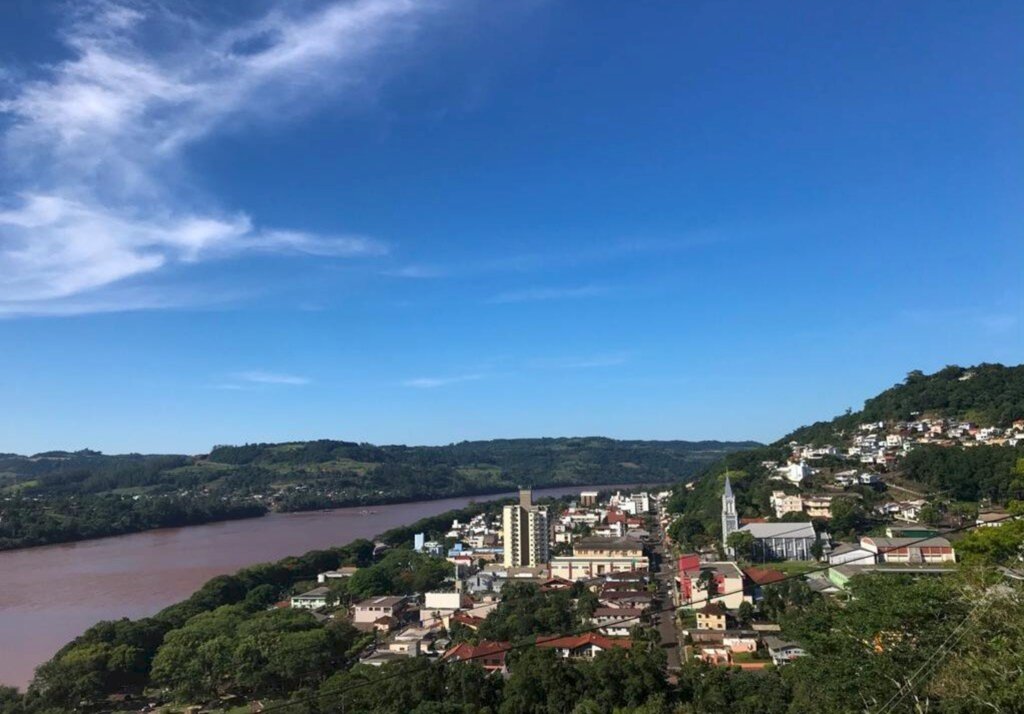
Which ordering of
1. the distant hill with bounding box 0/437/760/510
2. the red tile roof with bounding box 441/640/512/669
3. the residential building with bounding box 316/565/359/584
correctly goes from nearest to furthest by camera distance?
the red tile roof with bounding box 441/640/512/669 → the residential building with bounding box 316/565/359/584 → the distant hill with bounding box 0/437/760/510

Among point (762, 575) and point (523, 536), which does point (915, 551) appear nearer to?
point (762, 575)

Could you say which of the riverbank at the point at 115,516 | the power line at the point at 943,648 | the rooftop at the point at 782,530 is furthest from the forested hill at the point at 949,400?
the riverbank at the point at 115,516

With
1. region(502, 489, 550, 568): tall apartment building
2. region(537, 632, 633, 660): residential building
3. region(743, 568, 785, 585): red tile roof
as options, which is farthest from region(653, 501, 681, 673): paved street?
region(502, 489, 550, 568): tall apartment building

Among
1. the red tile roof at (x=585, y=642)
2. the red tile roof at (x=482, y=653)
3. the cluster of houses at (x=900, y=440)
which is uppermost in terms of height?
the cluster of houses at (x=900, y=440)

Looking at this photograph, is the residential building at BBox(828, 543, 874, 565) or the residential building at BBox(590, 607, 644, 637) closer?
the residential building at BBox(590, 607, 644, 637)

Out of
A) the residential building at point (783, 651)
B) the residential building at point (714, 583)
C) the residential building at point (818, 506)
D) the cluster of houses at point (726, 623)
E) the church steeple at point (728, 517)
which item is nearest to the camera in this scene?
the residential building at point (783, 651)

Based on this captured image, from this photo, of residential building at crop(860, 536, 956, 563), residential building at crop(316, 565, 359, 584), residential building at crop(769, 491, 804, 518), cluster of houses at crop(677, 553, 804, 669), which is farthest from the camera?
residential building at crop(769, 491, 804, 518)

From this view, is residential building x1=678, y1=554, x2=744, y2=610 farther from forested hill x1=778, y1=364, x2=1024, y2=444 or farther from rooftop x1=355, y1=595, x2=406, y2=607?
forested hill x1=778, y1=364, x2=1024, y2=444

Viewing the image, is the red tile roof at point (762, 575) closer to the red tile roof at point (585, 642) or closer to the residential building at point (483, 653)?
the red tile roof at point (585, 642)
